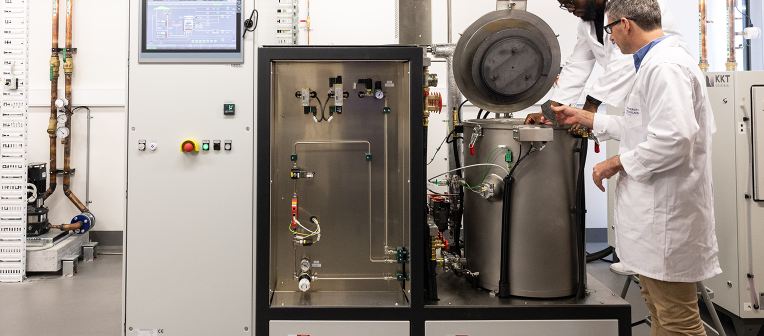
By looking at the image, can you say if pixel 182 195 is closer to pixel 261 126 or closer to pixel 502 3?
pixel 261 126

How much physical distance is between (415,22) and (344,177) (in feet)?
2.46

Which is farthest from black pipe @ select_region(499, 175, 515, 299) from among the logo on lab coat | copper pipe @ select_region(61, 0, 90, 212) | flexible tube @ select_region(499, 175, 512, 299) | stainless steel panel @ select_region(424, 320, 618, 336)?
copper pipe @ select_region(61, 0, 90, 212)

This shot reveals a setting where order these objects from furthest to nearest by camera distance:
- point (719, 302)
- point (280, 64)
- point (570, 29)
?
point (570, 29) < point (719, 302) < point (280, 64)

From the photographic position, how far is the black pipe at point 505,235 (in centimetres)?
200

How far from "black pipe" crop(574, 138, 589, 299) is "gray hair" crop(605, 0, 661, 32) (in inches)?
20.1

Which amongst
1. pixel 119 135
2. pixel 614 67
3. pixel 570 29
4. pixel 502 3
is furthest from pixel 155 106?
pixel 570 29

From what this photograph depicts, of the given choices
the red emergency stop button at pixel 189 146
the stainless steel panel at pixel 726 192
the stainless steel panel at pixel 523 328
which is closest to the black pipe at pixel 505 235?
the stainless steel panel at pixel 523 328

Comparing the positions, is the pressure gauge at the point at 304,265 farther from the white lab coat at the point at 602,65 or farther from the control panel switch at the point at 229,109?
the white lab coat at the point at 602,65

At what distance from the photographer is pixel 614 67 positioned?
6.95 ft

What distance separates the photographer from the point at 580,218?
203 cm

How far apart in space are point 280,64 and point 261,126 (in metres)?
0.31

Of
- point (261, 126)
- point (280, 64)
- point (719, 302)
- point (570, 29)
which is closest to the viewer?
point (261, 126)

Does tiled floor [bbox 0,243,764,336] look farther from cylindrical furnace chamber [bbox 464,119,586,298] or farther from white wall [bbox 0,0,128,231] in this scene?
cylindrical furnace chamber [bbox 464,119,586,298]

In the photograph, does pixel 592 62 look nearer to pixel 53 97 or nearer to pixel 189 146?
pixel 189 146
